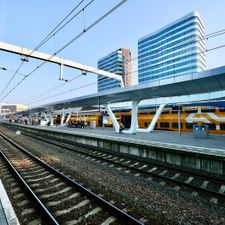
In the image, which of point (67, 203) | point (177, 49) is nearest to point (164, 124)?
point (67, 203)

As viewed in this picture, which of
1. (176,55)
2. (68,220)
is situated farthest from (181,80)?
(176,55)

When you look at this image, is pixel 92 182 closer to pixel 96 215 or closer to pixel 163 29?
pixel 96 215

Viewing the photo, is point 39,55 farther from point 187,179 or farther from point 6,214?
point 187,179

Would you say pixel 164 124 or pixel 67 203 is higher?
pixel 164 124

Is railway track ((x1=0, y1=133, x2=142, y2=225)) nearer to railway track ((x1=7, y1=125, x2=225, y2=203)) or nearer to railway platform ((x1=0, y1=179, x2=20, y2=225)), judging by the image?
railway platform ((x1=0, y1=179, x2=20, y2=225))

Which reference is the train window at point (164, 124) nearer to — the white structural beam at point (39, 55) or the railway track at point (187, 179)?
the white structural beam at point (39, 55)

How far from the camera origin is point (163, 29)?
3420 inches

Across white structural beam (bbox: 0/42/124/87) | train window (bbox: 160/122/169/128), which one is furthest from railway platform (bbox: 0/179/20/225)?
train window (bbox: 160/122/169/128)

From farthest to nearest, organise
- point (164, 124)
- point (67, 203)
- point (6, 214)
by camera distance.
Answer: point (164, 124) < point (67, 203) < point (6, 214)

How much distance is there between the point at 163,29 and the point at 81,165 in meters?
91.3

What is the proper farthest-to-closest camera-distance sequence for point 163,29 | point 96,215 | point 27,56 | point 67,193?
point 163,29, point 27,56, point 67,193, point 96,215

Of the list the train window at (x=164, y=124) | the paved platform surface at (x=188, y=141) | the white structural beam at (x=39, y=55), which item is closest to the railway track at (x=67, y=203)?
the paved platform surface at (x=188, y=141)

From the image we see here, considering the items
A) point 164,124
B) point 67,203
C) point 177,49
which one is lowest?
point 67,203

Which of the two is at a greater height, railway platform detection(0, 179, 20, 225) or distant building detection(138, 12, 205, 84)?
distant building detection(138, 12, 205, 84)
